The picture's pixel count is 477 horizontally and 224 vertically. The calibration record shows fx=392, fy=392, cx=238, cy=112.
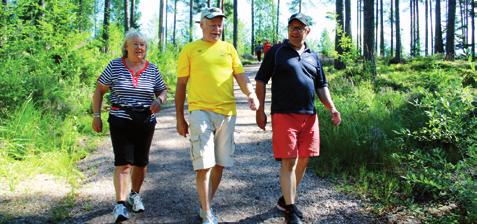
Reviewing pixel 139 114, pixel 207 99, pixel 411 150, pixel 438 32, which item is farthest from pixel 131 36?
pixel 438 32

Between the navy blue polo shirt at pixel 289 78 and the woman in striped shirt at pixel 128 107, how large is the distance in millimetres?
1156

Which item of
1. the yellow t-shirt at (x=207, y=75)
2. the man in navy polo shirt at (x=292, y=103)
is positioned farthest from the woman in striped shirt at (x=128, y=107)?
the man in navy polo shirt at (x=292, y=103)

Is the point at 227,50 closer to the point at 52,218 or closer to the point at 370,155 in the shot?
the point at 52,218

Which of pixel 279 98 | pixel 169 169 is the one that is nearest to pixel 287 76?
pixel 279 98

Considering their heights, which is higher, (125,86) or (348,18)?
(348,18)

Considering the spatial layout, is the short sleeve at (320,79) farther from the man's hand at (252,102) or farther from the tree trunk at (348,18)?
the tree trunk at (348,18)

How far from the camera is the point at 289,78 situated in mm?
3953

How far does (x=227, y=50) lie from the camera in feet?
12.6

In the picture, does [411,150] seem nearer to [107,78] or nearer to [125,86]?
[125,86]

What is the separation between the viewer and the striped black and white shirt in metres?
3.83

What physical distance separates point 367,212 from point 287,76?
176cm

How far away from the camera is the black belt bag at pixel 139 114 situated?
3.83 m

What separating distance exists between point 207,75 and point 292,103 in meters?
0.90

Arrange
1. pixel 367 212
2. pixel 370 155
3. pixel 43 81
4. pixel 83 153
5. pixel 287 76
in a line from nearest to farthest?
pixel 287 76
pixel 367 212
pixel 370 155
pixel 83 153
pixel 43 81
